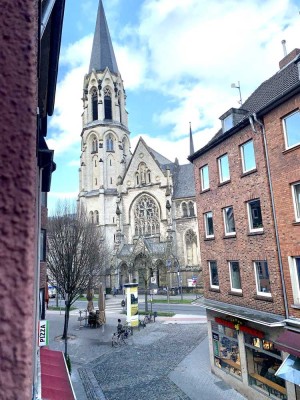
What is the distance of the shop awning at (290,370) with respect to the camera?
414 inches

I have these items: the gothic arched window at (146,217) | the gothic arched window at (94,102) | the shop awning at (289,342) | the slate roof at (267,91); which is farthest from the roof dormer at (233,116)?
the gothic arched window at (94,102)

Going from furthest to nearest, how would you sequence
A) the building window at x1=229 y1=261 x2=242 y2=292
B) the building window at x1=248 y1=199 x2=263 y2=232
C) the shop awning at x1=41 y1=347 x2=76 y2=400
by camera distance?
the building window at x1=229 y1=261 x2=242 y2=292, the building window at x1=248 y1=199 x2=263 y2=232, the shop awning at x1=41 y1=347 x2=76 y2=400

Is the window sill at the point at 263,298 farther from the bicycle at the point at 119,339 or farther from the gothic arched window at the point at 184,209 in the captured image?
the gothic arched window at the point at 184,209

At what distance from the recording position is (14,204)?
64 cm

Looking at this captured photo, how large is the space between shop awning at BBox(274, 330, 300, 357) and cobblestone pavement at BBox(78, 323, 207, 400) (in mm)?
5235

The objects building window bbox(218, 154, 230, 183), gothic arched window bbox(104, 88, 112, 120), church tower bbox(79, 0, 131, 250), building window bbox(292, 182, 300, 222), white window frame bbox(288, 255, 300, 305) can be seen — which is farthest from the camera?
gothic arched window bbox(104, 88, 112, 120)

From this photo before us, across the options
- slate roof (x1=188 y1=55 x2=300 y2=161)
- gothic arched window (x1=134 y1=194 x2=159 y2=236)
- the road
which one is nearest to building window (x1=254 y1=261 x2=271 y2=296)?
slate roof (x1=188 y1=55 x2=300 y2=161)

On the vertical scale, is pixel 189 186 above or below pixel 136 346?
above

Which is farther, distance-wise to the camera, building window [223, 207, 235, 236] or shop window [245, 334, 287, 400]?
building window [223, 207, 235, 236]

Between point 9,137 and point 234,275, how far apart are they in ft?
52.6

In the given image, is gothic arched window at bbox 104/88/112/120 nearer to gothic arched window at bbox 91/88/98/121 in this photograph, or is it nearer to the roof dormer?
gothic arched window at bbox 91/88/98/121

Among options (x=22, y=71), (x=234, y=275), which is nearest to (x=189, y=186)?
(x=234, y=275)

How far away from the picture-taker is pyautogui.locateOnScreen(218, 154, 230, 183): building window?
53.4ft

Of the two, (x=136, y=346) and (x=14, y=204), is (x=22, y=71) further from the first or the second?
(x=136, y=346)
